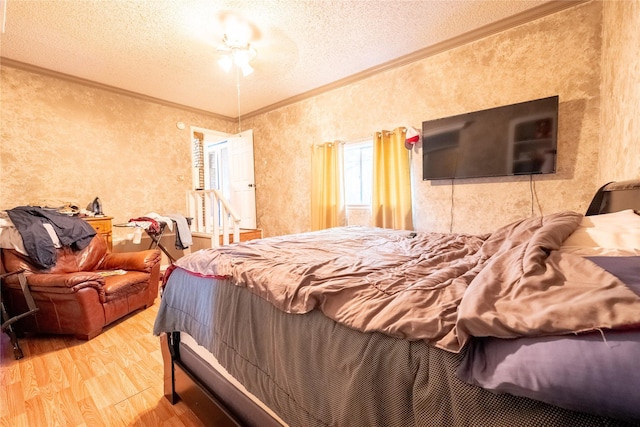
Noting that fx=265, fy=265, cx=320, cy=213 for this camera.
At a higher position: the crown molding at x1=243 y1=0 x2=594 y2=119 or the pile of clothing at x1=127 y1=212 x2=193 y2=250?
the crown molding at x1=243 y1=0 x2=594 y2=119

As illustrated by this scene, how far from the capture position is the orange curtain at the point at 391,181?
10.4ft

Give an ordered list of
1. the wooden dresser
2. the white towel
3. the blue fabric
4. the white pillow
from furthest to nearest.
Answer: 1. the wooden dresser
2. the white towel
3. the white pillow
4. the blue fabric

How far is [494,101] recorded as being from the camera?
8.69 ft

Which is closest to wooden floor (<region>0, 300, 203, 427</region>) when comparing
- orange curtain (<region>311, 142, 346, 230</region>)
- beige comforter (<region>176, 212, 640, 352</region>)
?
beige comforter (<region>176, 212, 640, 352</region>)

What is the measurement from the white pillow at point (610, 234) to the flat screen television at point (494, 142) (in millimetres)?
1539

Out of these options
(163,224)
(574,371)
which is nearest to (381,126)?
(163,224)

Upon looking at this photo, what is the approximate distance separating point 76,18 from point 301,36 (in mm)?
1992

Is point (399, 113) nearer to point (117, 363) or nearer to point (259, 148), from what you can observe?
point (259, 148)

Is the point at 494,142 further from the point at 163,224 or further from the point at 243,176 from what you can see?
the point at 163,224

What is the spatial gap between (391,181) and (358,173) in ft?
2.14

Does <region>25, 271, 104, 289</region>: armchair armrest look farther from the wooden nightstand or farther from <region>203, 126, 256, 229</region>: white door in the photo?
<region>203, 126, 256, 229</region>: white door

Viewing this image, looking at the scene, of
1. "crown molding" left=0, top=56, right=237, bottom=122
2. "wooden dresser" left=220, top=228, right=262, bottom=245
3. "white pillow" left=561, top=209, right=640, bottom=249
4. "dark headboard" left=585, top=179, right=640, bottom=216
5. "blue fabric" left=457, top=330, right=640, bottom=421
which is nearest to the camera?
"blue fabric" left=457, top=330, right=640, bottom=421

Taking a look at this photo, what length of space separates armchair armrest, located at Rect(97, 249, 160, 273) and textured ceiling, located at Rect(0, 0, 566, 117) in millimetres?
2179

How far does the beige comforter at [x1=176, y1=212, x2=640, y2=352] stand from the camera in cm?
49
